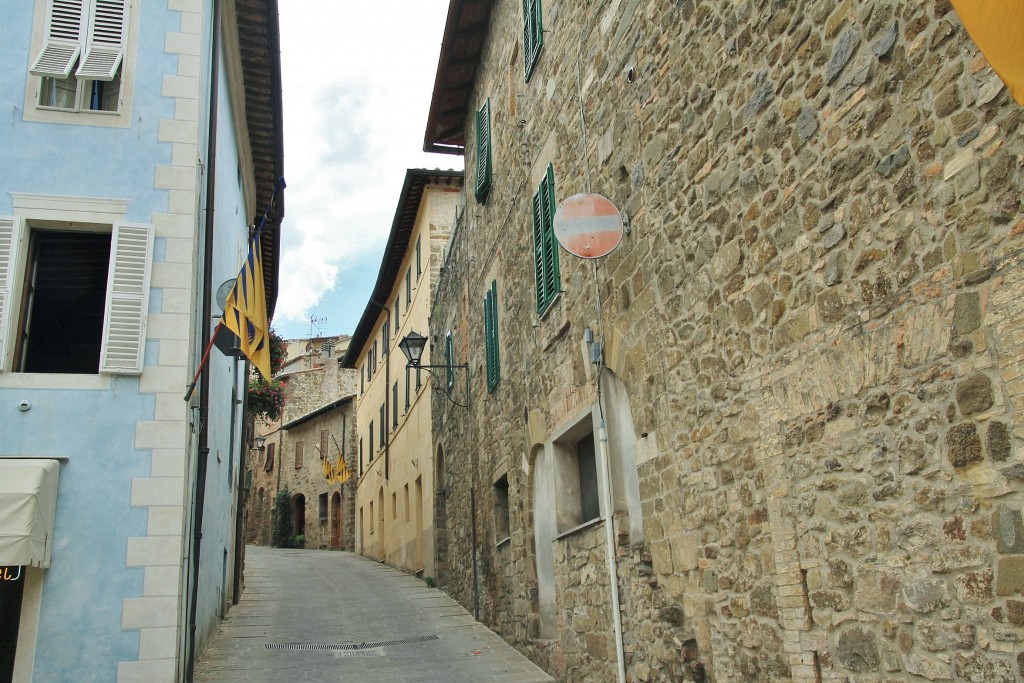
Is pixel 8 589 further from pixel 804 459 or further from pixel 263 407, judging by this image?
pixel 263 407

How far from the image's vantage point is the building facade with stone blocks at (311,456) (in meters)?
36.2

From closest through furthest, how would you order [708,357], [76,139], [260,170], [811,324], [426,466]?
[811,324] → [708,357] → [76,139] → [260,170] → [426,466]

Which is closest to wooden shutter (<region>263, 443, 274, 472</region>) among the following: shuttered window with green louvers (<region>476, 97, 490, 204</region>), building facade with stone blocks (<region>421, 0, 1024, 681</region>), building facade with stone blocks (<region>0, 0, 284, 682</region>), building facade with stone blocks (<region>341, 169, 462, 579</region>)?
building facade with stone blocks (<region>341, 169, 462, 579</region>)

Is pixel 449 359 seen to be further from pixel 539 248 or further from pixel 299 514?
pixel 299 514

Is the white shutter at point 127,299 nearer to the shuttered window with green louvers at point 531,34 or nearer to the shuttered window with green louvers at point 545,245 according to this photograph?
the shuttered window with green louvers at point 545,245

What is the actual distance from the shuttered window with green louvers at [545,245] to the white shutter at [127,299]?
12.6 feet

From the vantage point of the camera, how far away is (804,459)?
4.88m

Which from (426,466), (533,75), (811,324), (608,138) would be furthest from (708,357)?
(426,466)

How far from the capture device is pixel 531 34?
10.5m

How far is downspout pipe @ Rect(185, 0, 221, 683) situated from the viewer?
8436mm

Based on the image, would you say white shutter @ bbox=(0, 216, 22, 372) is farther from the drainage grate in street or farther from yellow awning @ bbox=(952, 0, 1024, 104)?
yellow awning @ bbox=(952, 0, 1024, 104)

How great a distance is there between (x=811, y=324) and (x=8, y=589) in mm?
6899

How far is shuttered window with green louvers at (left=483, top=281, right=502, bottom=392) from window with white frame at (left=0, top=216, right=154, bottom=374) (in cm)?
504

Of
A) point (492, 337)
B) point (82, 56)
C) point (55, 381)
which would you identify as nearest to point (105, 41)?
point (82, 56)
